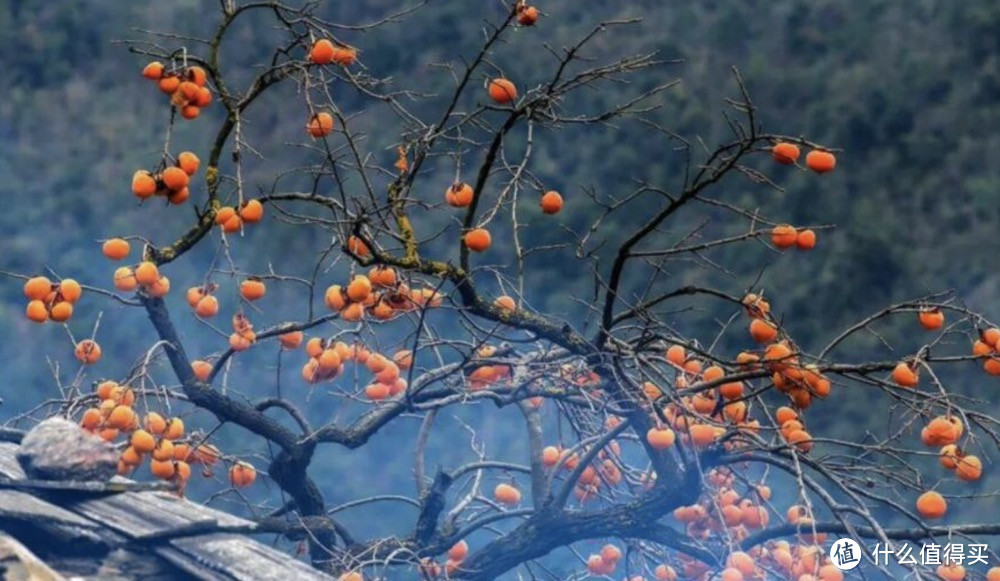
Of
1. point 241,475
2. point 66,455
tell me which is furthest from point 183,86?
point 241,475

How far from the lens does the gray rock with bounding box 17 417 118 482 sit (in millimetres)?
2539

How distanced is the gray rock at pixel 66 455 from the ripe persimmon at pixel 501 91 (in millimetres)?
984

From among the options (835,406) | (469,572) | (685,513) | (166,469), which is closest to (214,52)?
(166,469)

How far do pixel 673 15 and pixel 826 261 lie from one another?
70.0 inches

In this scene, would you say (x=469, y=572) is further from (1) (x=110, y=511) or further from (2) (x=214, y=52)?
(2) (x=214, y=52)

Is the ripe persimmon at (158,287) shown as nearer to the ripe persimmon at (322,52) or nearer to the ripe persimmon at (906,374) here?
the ripe persimmon at (322,52)

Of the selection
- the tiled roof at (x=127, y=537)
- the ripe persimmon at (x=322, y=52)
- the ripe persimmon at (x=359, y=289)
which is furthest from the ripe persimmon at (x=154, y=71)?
the tiled roof at (x=127, y=537)

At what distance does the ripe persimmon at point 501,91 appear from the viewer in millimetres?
2732

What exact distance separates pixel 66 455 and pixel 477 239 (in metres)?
0.85

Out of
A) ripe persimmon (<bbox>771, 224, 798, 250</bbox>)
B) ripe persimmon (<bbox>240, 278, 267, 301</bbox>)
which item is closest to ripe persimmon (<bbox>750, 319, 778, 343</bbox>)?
ripe persimmon (<bbox>771, 224, 798, 250</bbox>)

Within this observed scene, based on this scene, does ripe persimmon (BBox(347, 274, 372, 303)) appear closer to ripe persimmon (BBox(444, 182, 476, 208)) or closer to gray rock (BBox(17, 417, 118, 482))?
ripe persimmon (BBox(444, 182, 476, 208))

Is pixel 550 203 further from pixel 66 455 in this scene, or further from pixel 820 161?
pixel 66 455

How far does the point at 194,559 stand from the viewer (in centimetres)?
237

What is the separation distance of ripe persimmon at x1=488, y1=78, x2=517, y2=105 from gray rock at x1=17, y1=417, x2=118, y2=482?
98 cm
